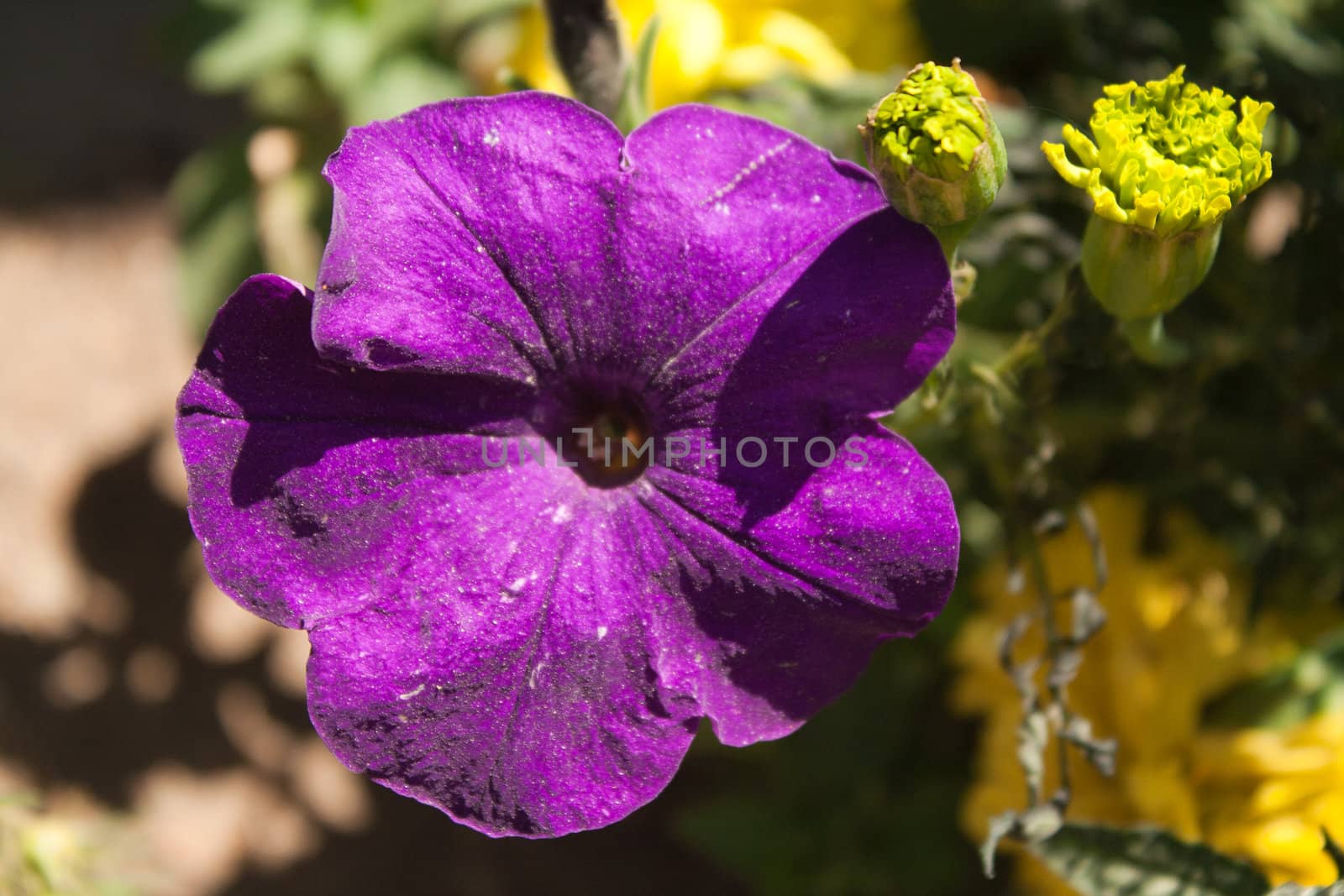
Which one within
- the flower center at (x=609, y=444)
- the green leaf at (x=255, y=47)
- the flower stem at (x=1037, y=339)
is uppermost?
the green leaf at (x=255, y=47)

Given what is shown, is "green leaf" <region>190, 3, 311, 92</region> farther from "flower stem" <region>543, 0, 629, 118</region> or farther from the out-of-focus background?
"flower stem" <region>543, 0, 629, 118</region>

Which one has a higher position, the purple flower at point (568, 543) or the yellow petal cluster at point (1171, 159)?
the yellow petal cluster at point (1171, 159)

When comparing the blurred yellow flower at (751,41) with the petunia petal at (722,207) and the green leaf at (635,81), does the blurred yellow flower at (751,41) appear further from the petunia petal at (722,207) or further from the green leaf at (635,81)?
the petunia petal at (722,207)

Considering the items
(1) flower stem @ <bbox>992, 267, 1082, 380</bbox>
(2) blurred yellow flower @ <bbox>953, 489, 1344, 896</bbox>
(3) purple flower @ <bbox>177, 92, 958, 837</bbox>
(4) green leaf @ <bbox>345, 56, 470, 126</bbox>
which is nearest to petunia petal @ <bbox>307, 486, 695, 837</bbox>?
(3) purple flower @ <bbox>177, 92, 958, 837</bbox>

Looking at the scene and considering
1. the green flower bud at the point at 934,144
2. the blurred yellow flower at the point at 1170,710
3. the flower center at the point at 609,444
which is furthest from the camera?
the blurred yellow flower at the point at 1170,710

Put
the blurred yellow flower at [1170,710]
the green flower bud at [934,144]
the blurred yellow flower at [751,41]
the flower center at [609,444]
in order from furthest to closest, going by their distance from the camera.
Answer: the blurred yellow flower at [751,41]
the blurred yellow flower at [1170,710]
the flower center at [609,444]
the green flower bud at [934,144]

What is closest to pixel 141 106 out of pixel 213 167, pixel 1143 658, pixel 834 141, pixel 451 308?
pixel 213 167

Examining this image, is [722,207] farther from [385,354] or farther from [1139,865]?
[1139,865]

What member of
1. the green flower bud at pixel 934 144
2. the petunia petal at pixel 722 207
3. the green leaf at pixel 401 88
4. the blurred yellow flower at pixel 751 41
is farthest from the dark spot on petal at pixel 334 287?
the green leaf at pixel 401 88

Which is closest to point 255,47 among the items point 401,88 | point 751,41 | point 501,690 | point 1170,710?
point 401,88
